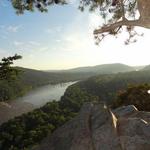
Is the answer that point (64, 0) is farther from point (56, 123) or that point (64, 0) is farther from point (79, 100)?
point (79, 100)

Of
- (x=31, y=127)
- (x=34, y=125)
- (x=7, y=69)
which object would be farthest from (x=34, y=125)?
(x=7, y=69)

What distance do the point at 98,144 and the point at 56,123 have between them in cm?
10686

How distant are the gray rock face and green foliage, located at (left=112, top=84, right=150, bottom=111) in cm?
2981

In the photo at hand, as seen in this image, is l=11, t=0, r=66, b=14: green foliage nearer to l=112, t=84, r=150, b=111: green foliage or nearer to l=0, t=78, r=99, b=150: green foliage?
l=112, t=84, r=150, b=111: green foliage

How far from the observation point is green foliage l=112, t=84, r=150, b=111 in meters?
40.0

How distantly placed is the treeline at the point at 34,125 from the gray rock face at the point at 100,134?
73.6 m

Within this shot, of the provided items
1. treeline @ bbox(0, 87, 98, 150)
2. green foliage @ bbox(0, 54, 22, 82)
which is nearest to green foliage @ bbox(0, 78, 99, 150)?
treeline @ bbox(0, 87, 98, 150)

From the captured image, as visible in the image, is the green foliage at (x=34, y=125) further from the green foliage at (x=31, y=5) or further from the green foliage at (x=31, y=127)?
the green foliage at (x=31, y=5)

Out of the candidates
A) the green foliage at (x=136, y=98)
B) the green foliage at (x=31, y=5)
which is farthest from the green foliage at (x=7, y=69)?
the green foliage at (x=136, y=98)

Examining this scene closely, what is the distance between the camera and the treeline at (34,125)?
97.3 meters

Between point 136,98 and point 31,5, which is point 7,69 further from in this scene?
point 136,98

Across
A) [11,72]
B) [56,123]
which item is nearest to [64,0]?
[11,72]

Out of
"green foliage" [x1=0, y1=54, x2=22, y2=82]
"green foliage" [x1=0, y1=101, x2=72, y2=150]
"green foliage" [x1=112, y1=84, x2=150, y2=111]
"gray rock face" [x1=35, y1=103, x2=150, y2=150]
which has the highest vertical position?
"green foliage" [x1=0, y1=54, x2=22, y2=82]

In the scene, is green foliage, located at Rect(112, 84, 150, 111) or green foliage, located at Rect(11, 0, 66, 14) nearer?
green foliage, located at Rect(11, 0, 66, 14)
